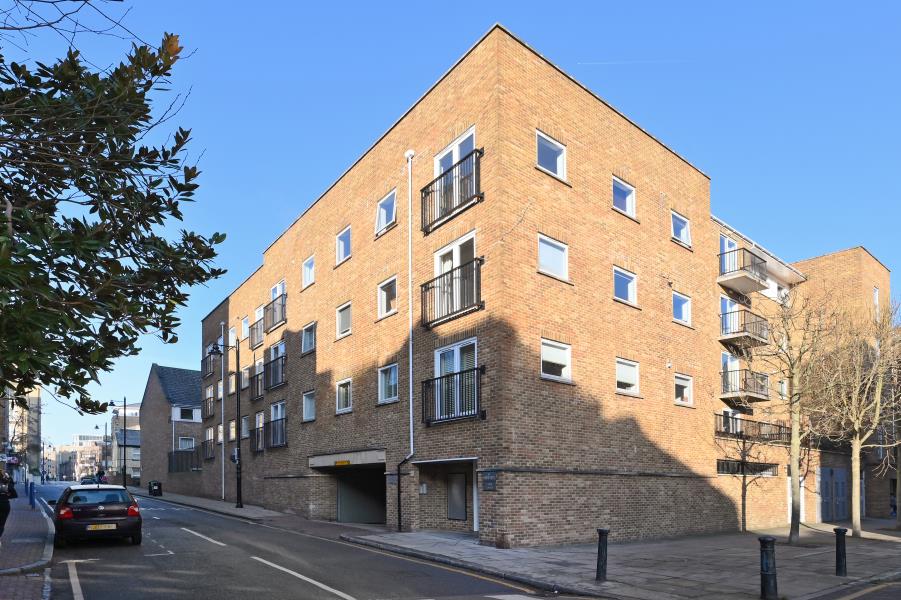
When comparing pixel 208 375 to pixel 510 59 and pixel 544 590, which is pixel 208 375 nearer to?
pixel 510 59

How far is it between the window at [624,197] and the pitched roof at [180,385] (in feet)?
140

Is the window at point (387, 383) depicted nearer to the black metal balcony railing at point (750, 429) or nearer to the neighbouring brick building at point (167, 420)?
the black metal balcony railing at point (750, 429)

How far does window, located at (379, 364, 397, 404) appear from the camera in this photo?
70.5 ft

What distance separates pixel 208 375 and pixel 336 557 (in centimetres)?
2962

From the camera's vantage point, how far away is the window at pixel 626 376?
20.5m

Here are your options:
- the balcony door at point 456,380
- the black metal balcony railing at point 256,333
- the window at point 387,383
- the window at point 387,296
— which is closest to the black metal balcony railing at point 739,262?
the window at point 387,296

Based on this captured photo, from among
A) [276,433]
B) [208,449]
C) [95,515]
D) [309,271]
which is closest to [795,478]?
[95,515]

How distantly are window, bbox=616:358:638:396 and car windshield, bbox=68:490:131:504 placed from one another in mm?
12468

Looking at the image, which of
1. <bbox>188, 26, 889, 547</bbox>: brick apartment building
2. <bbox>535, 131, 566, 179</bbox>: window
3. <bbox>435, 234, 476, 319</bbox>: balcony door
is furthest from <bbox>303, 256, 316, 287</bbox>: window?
<bbox>535, 131, 566, 179</bbox>: window

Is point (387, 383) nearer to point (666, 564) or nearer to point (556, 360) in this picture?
point (556, 360)

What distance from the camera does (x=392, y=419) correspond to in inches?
824

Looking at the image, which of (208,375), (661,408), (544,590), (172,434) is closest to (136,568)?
(544,590)

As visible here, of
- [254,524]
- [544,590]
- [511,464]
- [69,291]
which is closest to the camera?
[69,291]

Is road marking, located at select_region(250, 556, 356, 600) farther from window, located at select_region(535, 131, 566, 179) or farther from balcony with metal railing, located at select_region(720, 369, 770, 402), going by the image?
balcony with metal railing, located at select_region(720, 369, 770, 402)
